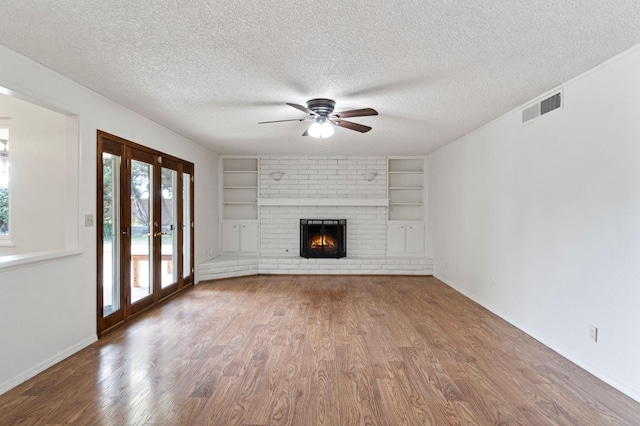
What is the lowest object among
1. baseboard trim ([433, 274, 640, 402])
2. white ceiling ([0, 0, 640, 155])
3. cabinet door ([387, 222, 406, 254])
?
baseboard trim ([433, 274, 640, 402])

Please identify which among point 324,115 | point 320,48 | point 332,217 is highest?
point 320,48

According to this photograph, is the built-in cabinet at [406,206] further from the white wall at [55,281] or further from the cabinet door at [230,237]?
the white wall at [55,281]

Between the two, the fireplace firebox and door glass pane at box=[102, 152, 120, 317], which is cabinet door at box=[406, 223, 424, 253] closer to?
the fireplace firebox

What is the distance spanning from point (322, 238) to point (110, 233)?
4.15 metres

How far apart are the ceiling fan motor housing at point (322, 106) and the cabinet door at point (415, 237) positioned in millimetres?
4388

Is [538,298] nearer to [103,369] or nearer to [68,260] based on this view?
[103,369]

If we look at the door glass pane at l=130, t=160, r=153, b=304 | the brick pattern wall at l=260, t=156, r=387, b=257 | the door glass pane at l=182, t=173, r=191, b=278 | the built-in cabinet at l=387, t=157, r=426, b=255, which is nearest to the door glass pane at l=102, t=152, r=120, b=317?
the door glass pane at l=130, t=160, r=153, b=304

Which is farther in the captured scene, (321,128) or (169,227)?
(169,227)

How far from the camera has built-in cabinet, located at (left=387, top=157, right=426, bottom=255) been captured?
7398 mm

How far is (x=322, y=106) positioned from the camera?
11.5 ft

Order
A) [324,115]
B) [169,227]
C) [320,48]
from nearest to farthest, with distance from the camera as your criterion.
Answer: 1. [320,48]
2. [324,115]
3. [169,227]

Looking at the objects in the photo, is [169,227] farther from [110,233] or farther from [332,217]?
[332,217]

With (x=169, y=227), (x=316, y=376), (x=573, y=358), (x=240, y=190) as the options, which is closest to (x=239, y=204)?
(x=240, y=190)

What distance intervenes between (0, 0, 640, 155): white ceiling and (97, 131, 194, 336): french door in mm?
700
